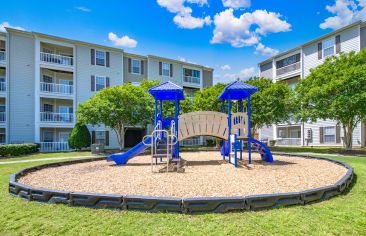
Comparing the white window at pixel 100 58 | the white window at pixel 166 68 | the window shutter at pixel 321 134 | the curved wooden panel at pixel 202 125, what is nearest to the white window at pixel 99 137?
the white window at pixel 100 58

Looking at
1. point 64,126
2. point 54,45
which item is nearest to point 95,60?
point 54,45

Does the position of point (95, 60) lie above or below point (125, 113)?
above

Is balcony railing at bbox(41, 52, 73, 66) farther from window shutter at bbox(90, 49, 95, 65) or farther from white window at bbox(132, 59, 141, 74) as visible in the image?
white window at bbox(132, 59, 141, 74)

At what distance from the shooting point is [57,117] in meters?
26.1

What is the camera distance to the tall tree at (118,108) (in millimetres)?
20984

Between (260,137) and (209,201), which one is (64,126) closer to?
(209,201)

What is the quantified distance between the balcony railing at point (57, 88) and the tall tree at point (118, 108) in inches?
242

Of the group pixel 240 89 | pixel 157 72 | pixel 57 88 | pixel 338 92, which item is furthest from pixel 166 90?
pixel 157 72

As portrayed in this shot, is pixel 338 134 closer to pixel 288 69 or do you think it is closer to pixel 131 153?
pixel 288 69

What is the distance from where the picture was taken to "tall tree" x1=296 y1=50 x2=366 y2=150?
1816 cm

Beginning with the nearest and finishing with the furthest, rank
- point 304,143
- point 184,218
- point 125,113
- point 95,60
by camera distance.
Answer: point 184,218 → point 125,113 → point 95,60 → point 304,143

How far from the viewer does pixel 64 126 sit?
85.9 feet

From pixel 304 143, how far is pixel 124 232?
31964mm

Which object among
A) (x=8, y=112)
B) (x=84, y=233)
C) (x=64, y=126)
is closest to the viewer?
(x=84, y=233)
